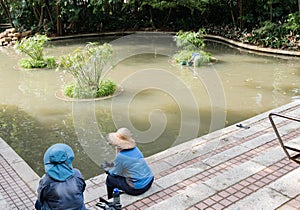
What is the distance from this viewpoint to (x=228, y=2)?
18.6 m

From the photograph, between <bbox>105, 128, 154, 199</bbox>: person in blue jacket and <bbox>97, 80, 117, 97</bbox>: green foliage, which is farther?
<bbox>97, 80, 117, 97</bbox>: green foliage

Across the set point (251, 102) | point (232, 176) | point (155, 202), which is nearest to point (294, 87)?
point (251, 102)

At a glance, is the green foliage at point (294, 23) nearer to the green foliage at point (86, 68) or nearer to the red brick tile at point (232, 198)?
the green foliage at point (86, 68)

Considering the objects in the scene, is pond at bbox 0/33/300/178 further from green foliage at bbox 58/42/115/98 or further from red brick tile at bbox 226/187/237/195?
red brick tile at bbox 226/187/237/195

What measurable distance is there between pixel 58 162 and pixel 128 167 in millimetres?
1045

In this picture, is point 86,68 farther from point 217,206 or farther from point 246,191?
point 217,206

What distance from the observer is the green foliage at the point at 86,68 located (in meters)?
Result: 8.23

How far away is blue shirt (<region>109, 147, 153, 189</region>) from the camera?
12.3 ft

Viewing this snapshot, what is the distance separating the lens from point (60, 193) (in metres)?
2.94

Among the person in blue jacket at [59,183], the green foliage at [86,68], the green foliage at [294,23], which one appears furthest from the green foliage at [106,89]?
the green foliage at [294,23]

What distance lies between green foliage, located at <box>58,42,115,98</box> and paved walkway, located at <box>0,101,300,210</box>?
3028mm

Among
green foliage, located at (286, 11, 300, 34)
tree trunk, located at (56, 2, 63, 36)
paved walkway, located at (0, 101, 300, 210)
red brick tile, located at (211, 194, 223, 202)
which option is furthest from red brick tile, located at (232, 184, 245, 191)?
tree trunk, located at (56, 2, 63, 36)

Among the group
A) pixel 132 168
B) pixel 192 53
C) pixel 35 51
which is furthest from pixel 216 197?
pixel 35 51

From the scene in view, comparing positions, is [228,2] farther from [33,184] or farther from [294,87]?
[33,184]
